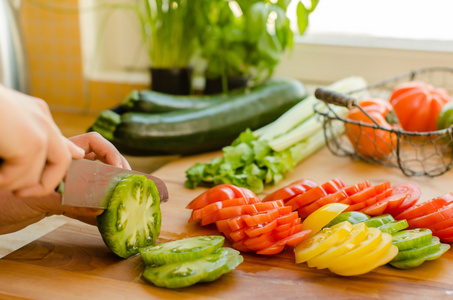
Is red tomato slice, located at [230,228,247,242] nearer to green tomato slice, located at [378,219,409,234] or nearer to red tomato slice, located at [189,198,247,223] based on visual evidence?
red tomato slice, located at [189,198,247,223]

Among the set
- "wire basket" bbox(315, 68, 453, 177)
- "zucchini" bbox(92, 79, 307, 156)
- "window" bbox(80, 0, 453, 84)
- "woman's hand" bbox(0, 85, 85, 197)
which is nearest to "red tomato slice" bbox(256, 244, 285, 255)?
"woman's hand" bbox(0, 85, 85, 197)

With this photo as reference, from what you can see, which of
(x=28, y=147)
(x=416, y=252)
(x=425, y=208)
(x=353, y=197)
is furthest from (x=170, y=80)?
(x=28, y=147)

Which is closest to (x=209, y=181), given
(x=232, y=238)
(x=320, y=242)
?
(x=232, y=238)

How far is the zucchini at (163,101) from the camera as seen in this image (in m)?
1.79

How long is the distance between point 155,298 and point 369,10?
1787 mm

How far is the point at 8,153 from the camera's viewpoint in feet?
2.21

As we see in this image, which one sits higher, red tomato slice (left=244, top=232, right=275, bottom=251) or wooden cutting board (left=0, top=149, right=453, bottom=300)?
red tomato slice (left=244, top=232, right=275, bottom=251)

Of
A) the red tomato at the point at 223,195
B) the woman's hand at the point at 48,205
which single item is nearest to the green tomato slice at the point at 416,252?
the red tomato at the point at 223,195

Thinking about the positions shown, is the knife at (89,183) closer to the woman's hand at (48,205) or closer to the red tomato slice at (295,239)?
the woman's hand at (48,205)

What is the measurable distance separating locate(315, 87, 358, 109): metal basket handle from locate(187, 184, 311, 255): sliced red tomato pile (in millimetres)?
482

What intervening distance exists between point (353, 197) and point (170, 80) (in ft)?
3.69

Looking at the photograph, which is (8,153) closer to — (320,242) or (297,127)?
(320,242)

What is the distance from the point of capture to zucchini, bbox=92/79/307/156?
5.52 feet

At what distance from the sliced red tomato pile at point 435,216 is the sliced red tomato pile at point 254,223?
0.25m
